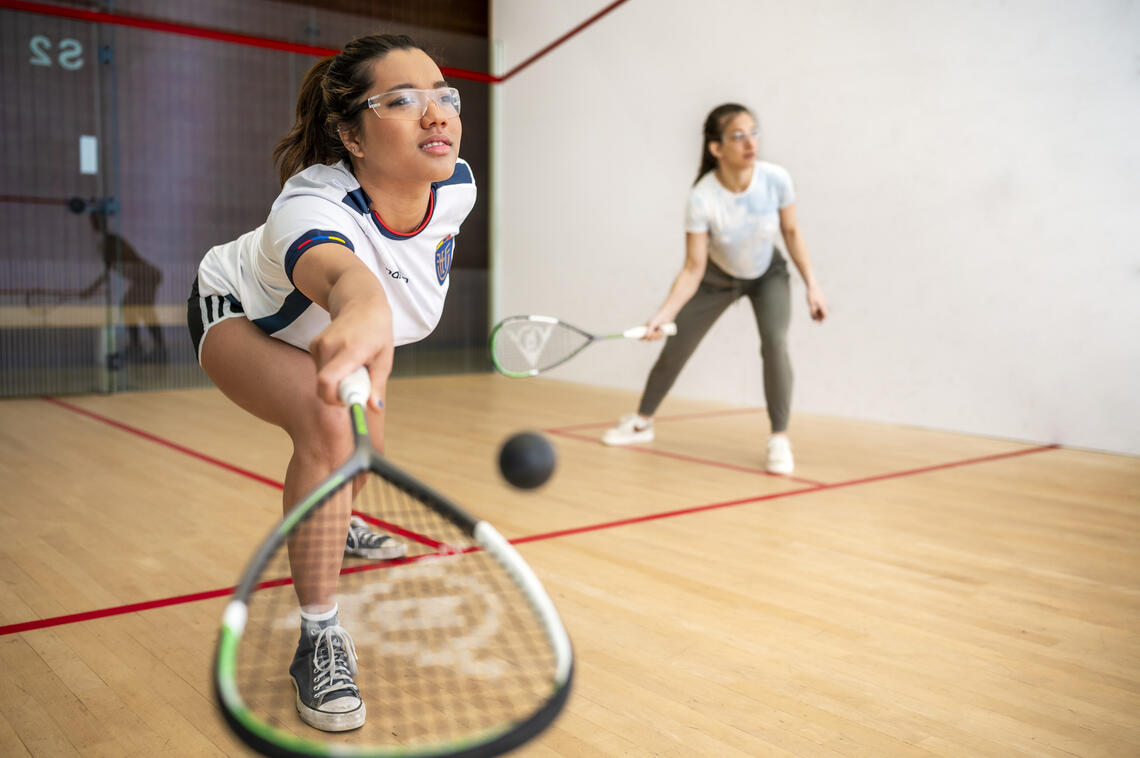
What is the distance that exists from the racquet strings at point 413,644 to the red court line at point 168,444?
608 mm

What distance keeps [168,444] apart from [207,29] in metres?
2.75

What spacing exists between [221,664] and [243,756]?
0.59m

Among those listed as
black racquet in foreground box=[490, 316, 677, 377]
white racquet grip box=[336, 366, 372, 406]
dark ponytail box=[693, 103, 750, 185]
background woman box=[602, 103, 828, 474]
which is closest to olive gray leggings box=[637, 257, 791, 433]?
background woman box=[602, 103, 828, 474]

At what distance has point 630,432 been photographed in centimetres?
336

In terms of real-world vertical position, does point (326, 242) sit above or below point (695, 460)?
above

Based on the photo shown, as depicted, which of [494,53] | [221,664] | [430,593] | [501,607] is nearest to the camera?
[221,664]

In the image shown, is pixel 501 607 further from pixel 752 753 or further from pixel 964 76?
pixel 964 76

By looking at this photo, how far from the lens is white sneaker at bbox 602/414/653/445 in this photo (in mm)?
3332

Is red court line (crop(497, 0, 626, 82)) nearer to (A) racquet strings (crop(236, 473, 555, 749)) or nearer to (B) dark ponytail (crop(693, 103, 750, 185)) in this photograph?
(B) dark ponytail (crop(693, 103, 750, 185))

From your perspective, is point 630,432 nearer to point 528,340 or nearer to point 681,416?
point 528,340

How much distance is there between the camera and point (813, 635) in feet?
4.98

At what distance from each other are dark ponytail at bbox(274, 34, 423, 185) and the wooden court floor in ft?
2.29

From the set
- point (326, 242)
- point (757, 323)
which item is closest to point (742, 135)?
point (757, 323)

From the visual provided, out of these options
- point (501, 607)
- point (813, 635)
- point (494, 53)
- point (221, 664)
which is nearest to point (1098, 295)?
point (813, 635)
